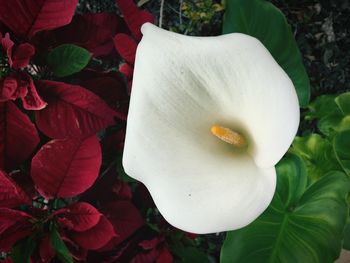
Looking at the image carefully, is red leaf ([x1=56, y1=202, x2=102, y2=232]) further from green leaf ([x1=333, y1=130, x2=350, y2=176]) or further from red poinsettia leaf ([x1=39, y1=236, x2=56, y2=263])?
green leaf ([x1=333, y1=130, x2=350, y2=176])

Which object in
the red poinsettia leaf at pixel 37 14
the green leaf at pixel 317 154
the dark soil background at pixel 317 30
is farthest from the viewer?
the dark soil background at pixel 317 30

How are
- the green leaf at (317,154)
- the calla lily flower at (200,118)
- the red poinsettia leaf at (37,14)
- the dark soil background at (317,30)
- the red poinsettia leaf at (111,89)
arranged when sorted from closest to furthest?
the calla lily flower at (200,118) → the red poinsettia leaf at (37,14) → the red poinsettia leaf at (111,89) → the green leaf at (317,154) → the dark soil background at (317,30)

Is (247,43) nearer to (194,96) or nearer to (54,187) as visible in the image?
(194,96)

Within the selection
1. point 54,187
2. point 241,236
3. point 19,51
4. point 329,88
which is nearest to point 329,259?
point 241,236

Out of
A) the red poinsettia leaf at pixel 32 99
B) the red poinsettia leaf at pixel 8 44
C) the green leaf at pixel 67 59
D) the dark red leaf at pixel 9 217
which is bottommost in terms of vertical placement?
the dark red leaf at pixel 9 217

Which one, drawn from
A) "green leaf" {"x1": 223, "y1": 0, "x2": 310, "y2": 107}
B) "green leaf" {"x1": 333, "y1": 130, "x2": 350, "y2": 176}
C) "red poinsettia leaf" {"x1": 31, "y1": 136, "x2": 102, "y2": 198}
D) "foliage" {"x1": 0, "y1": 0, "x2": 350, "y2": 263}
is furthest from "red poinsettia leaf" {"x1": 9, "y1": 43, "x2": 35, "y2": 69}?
"green leaf" {"x1": 333, "y1": 130, "x2": 350, "y2": 176}

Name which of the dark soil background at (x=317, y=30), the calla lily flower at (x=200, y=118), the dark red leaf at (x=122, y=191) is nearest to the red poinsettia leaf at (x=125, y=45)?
the calla lily flower at (x=200, y=118)

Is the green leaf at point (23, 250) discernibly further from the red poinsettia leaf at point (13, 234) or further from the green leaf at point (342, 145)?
the green leaf at point (342, 145)
